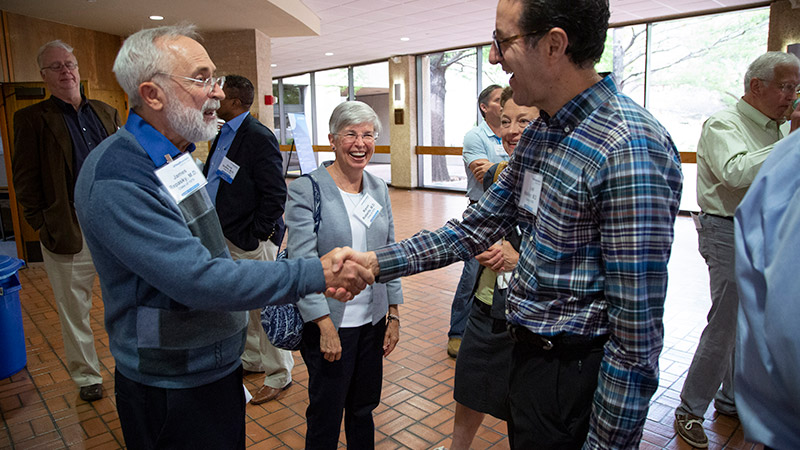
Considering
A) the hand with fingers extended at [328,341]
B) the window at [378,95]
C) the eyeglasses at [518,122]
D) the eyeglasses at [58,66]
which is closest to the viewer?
the hand with fingers extended at [328,341]

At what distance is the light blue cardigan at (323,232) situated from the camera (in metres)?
2.00

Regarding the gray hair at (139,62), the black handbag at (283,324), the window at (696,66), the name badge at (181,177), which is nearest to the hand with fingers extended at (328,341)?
the black handbag at (283,324)

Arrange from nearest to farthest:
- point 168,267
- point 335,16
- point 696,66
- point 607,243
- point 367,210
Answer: point 607,243
point 168,267
point 367,210
point 335,16
point 696,66

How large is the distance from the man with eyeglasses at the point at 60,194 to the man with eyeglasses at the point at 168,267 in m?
2.03

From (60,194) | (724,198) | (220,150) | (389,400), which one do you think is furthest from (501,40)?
(60,194)

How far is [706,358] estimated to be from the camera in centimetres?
271

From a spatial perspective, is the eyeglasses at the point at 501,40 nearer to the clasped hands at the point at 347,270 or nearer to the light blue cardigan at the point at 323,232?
the clasped hands at the point at 347,270

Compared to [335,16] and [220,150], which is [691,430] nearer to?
[220,150]

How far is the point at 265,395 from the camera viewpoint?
3.16 meters

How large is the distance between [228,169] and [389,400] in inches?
66.4

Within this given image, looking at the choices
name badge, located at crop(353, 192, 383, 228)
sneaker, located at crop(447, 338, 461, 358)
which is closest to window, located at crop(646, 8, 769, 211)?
sneaker, located at crop(447, 338, 461, 358)

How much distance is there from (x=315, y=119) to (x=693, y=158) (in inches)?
471

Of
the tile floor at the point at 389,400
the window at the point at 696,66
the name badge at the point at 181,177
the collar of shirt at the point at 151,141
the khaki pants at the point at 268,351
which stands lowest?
the tile floor at the point at 389,400

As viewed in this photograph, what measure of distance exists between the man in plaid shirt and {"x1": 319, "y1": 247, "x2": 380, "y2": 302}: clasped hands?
48cm
